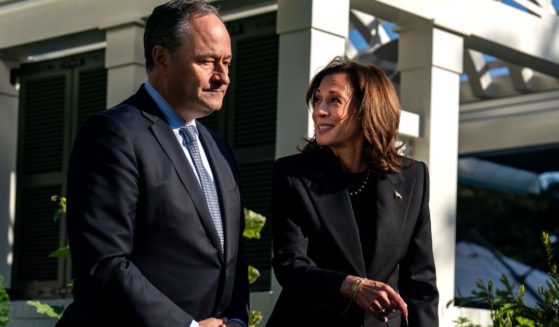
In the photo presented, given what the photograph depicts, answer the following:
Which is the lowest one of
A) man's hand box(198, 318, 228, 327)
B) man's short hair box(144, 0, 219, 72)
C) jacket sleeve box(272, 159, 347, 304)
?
man's hand box(198, 318, 228, 327)

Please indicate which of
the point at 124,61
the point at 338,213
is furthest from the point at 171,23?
the point at 124,61

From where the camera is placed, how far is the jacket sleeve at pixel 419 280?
3.68 metres

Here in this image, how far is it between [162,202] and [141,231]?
0.30ft

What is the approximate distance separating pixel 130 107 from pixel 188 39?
0.79 feet

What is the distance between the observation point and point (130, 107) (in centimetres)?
325

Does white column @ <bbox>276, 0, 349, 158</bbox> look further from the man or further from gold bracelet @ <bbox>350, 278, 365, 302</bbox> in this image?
the man

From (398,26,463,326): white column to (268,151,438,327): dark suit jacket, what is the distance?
4.03 meters

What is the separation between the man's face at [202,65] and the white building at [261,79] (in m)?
3.87

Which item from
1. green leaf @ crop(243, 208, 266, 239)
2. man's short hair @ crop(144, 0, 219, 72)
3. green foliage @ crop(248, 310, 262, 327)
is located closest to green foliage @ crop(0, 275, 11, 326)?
green foliage @ crop(248, 310, 262, 327)

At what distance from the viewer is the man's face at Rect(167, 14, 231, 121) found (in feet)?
10.5

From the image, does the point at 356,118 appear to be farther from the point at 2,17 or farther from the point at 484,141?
the point at 484,141

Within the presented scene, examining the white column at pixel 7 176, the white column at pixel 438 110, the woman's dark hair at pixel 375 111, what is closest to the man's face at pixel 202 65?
the woman's dark hair at pixel 375 111

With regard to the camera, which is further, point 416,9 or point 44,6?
point 44,6

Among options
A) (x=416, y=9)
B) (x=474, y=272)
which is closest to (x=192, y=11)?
(x=416, y=9)
